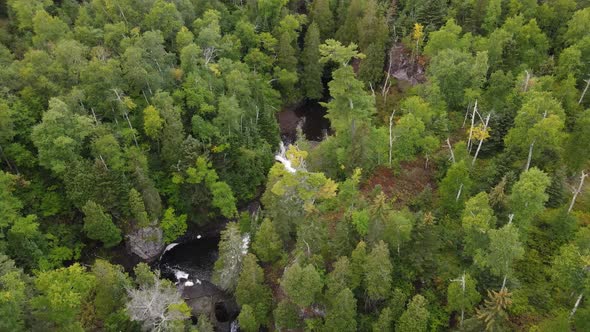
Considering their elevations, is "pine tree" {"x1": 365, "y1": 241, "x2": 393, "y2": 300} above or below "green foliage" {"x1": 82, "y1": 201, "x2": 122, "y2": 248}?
Result: above

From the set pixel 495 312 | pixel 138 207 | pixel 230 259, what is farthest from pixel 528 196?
pixel 138 207

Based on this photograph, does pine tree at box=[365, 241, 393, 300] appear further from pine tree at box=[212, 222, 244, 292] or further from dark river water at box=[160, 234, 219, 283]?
dark river water at box=[160, 234, 219, 283]

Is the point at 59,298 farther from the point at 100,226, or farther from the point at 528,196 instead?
the point at 528,196

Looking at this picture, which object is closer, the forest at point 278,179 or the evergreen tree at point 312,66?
the forest at point 278,179

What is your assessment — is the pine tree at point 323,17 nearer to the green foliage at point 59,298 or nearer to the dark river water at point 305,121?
the dark river water at point 305,121

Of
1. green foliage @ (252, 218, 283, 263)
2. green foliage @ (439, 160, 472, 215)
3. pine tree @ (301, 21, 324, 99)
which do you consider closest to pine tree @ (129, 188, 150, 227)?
green foliage @ (252, 218, 283, 263)

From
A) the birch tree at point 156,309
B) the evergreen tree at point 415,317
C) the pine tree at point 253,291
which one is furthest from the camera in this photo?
the pine tree at point 253,291

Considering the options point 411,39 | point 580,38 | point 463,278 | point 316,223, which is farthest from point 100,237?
point 580,38

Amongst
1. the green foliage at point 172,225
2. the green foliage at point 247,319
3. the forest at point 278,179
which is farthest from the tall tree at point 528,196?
the green foliage at point 172,225
